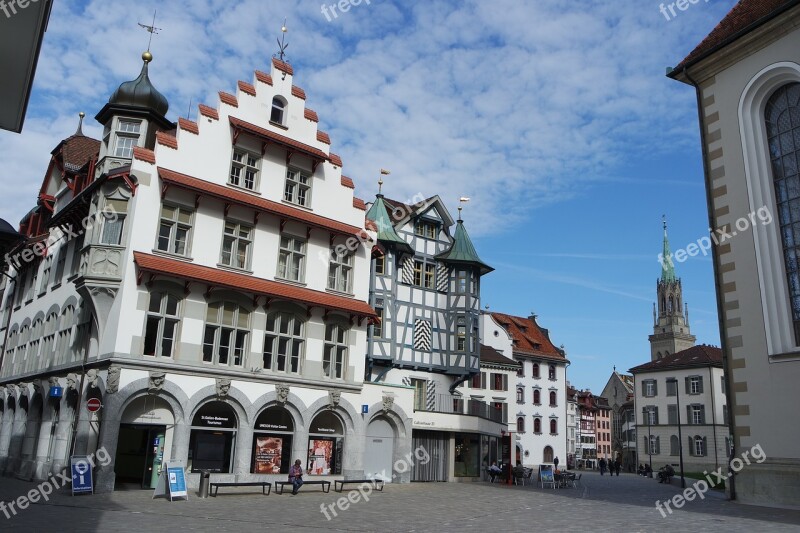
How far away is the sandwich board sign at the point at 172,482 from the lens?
2233 centimetres

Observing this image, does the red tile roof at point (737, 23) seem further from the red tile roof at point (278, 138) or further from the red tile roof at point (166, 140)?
the red tile roof at point (166, 140)

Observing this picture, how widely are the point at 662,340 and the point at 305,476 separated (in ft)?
439

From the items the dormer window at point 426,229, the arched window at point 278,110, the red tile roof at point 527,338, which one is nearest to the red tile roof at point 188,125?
the arched window at point 278,110

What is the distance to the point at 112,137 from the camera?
2967 cm

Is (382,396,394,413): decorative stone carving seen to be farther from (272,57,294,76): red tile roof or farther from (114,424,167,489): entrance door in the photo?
(272,57,294,76): red tile roof

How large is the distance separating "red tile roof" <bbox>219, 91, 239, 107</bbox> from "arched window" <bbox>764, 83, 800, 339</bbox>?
829 inches

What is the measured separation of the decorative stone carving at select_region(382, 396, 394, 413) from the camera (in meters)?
33.2

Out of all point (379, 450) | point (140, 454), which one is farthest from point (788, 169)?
point (140, 454)

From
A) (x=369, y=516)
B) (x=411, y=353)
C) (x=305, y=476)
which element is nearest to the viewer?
(x=369, y=516)

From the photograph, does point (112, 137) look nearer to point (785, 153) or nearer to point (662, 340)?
point (785, 153)

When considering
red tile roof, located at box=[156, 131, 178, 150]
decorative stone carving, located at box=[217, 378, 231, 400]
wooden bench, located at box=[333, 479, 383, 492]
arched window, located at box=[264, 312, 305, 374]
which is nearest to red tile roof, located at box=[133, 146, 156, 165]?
red tile roof, located at box=[156, 131, 178, 150]

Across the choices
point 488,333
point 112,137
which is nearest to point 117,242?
point 112,137

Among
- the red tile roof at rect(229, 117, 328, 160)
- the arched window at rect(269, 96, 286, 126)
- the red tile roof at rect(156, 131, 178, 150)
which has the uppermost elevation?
the arched window at rect(269, 96, 286, 126)

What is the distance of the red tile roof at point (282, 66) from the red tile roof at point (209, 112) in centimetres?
451
